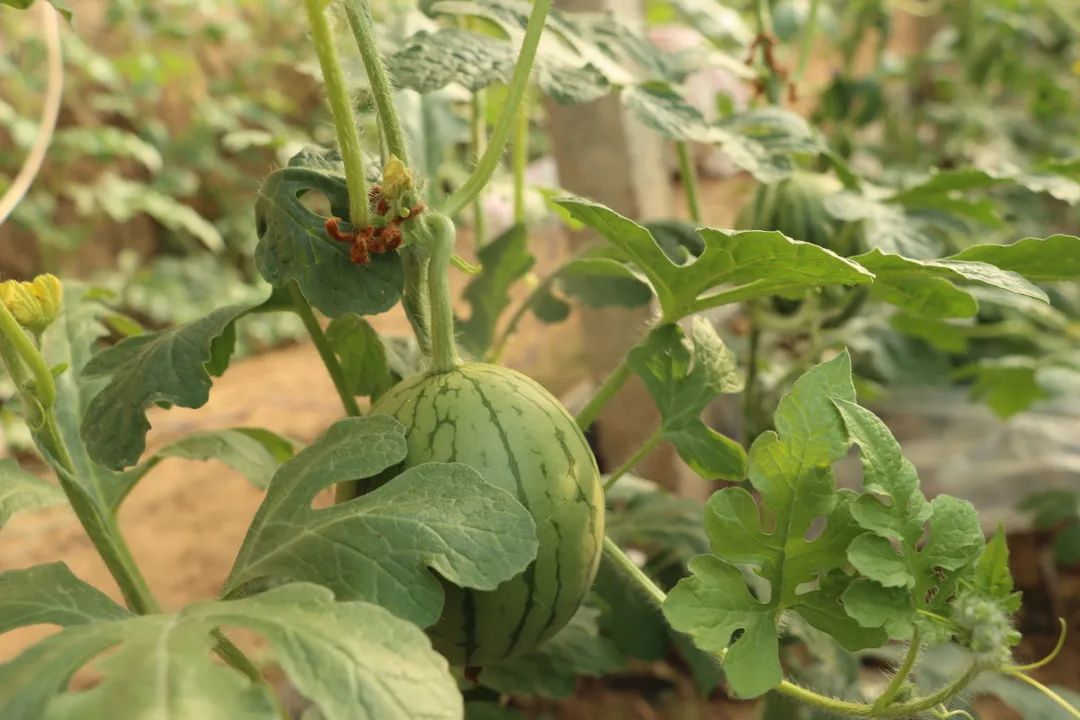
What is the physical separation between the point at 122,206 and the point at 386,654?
3774mm

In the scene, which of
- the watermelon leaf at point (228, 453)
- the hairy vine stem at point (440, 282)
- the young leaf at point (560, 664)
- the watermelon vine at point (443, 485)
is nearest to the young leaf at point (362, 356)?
the watermelon vine at point (443, 485)

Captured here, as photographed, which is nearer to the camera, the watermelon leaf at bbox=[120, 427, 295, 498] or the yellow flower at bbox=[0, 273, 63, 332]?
the yellow flower at bbox=[0, 273, 63, 332]

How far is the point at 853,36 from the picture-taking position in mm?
2613

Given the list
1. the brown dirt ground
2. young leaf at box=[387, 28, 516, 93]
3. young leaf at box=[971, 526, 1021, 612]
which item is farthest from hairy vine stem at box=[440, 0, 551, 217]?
the brown dirt ground

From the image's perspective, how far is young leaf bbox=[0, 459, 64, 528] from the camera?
0.94m

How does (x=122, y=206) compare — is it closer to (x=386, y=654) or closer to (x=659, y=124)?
(x=659, y=124)

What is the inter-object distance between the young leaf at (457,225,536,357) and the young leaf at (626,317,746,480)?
418 millimetres

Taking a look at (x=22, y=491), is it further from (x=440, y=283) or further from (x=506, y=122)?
(x=506, y=122)

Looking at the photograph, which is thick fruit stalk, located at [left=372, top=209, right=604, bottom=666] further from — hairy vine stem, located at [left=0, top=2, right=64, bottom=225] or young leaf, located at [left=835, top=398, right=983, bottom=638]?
hairy vine stem, located at [left=0, top=2, right=64, bottom=225]

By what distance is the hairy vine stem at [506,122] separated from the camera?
32.9 inches

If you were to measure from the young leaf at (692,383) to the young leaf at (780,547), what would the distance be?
0.65 ft

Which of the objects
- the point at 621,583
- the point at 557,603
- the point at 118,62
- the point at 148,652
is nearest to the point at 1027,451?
the point at 621,583

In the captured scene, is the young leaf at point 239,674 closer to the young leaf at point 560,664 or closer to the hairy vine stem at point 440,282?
the hairy vine stem at point 440,282

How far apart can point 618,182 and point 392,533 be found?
1266 mm
